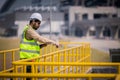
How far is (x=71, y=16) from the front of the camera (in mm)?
25766

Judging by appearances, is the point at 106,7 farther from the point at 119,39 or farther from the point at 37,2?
the point at 37,2

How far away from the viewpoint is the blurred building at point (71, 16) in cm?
1855

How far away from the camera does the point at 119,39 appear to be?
872 inches

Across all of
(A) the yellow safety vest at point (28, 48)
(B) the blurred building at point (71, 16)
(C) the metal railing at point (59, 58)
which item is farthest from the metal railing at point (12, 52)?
(B) the blurred building at point (71, 16)

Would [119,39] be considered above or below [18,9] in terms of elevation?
below

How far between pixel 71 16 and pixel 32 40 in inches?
883

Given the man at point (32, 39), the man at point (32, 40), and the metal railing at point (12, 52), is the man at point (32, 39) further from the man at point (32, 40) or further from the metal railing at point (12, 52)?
the metal railing at point (12, 52)

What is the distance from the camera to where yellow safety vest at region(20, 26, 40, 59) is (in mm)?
3465

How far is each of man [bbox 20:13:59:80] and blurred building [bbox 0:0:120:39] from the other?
44.7 ft

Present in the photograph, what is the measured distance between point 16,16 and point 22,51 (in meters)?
16.1

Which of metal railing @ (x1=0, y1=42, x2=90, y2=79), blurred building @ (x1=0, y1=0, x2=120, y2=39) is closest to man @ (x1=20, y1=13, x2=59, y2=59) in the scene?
metal railing @ (x1=0, y1=42, x2=90, y2=79)

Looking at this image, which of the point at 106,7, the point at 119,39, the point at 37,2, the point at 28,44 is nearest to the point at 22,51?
the point at 28,44

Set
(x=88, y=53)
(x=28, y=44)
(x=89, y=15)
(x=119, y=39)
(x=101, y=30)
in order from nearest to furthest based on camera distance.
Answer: (x=28, y=44), (x=88, y=53), (x=119, y=39), (x=101, y=30), (x=89, y=15)

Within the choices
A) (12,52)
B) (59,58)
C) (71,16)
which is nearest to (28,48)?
(59,58)
